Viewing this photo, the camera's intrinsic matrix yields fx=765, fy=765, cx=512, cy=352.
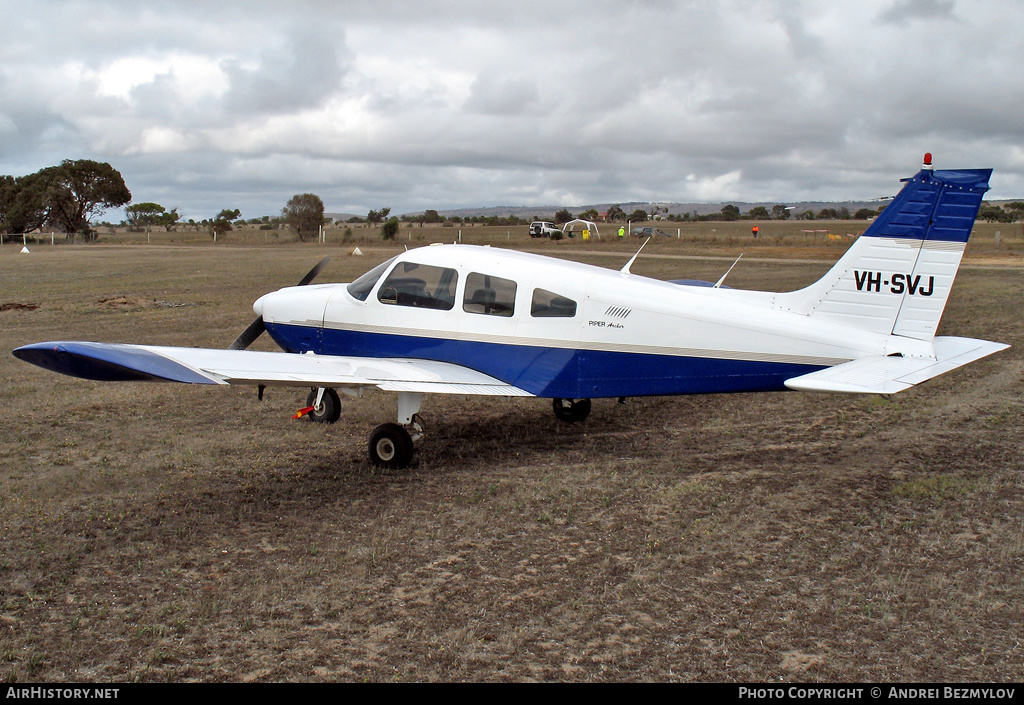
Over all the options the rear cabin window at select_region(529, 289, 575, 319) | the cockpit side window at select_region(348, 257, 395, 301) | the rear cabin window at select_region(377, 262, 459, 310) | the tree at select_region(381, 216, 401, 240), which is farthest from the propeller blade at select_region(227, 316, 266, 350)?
the tree at select_region(381, 216, 401, 240)

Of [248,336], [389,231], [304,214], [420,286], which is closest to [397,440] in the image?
[420,286]

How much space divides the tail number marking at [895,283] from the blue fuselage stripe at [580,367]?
Answer: 1.03 metres

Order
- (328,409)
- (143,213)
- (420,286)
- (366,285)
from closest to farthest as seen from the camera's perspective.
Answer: (420,286), (366,285), (328,409), (143,213)

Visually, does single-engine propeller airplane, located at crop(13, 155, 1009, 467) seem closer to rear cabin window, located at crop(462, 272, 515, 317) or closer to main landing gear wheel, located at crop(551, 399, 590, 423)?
rear cabin window, located at crop(462, 272, 515, 317)

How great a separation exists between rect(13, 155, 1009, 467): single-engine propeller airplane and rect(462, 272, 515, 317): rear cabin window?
14 mm

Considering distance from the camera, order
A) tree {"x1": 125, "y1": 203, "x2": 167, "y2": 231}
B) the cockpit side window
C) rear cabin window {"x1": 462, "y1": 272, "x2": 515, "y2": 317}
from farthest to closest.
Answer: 1. tree {"x1": 125, "y1": 203, "x2": 167, "y2": 231}
2. the cockpit side window
3. rear cabin window {"x1": 462, "y1": 272, "x2": 515, "y2": 317}

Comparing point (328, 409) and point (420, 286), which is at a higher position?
point (420, 286)

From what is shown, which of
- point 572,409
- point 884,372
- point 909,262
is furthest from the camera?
point 572,409

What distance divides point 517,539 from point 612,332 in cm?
263

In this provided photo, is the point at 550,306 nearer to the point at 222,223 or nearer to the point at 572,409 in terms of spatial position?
the point at 572,409

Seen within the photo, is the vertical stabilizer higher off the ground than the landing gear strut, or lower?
higher

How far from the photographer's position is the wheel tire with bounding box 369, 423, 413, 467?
7.87m

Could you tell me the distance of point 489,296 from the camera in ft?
27.3

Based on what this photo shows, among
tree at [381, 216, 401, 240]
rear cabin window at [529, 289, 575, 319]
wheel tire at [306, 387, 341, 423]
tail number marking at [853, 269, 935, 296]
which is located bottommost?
wheel tire at [306, 387, 341, 423]
